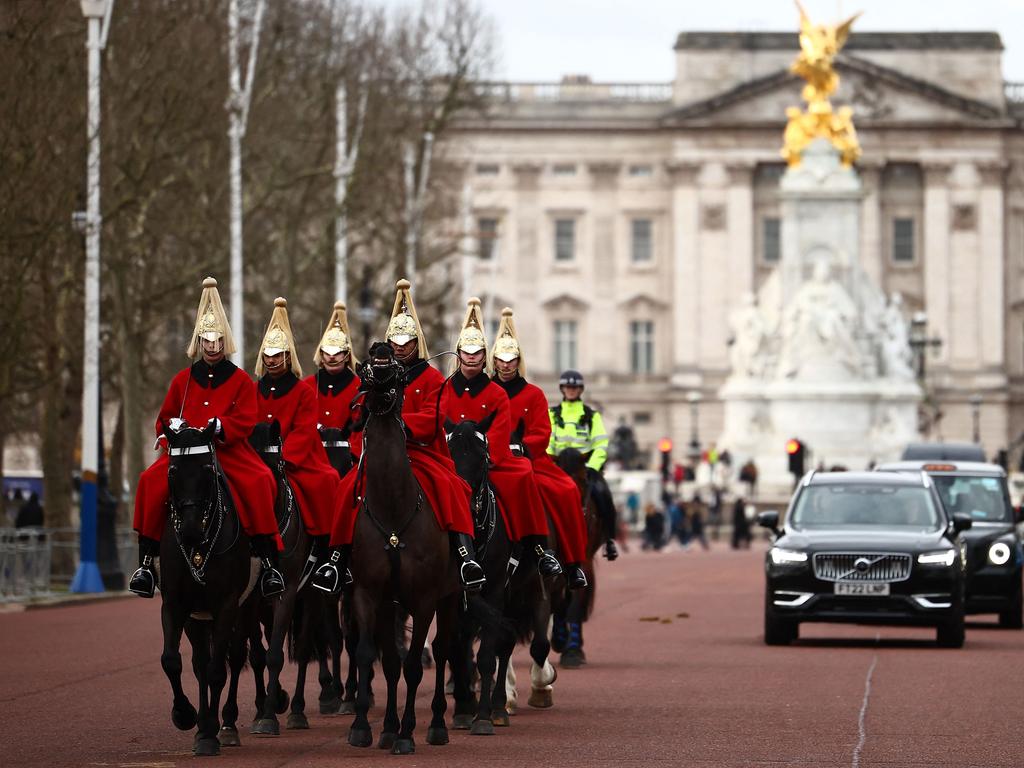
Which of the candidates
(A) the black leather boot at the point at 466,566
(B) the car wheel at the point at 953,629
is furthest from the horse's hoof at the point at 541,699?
(B) the car wheel at the point at 953,629

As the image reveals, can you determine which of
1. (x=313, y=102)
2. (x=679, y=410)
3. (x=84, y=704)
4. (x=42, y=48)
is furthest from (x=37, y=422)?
(x=679, y=410)

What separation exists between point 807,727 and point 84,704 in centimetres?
522

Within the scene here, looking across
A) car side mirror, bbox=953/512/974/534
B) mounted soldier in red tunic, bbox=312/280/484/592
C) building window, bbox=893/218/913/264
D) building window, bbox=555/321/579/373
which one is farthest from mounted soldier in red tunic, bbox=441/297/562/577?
building window, bbox=555/321/579/373

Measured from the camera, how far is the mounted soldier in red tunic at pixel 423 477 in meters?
15.9

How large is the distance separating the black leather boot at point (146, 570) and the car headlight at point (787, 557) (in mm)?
10496

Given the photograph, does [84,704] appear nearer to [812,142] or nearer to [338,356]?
[338,356]

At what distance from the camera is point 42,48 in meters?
36.2

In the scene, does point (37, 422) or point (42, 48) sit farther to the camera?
point (37, 422)

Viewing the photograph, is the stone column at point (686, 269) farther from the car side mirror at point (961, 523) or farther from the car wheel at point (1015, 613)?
the car side mirror at point (961, 523)

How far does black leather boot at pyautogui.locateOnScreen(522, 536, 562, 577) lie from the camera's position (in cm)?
1775

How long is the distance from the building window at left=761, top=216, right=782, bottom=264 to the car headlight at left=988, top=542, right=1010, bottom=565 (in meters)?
92.9

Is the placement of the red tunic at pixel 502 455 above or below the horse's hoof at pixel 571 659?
above

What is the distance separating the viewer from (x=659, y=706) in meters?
18.6

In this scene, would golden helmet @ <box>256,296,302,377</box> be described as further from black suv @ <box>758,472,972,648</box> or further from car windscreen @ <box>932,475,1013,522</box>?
car windscreen @ <box>932,475,1013,522</box>
